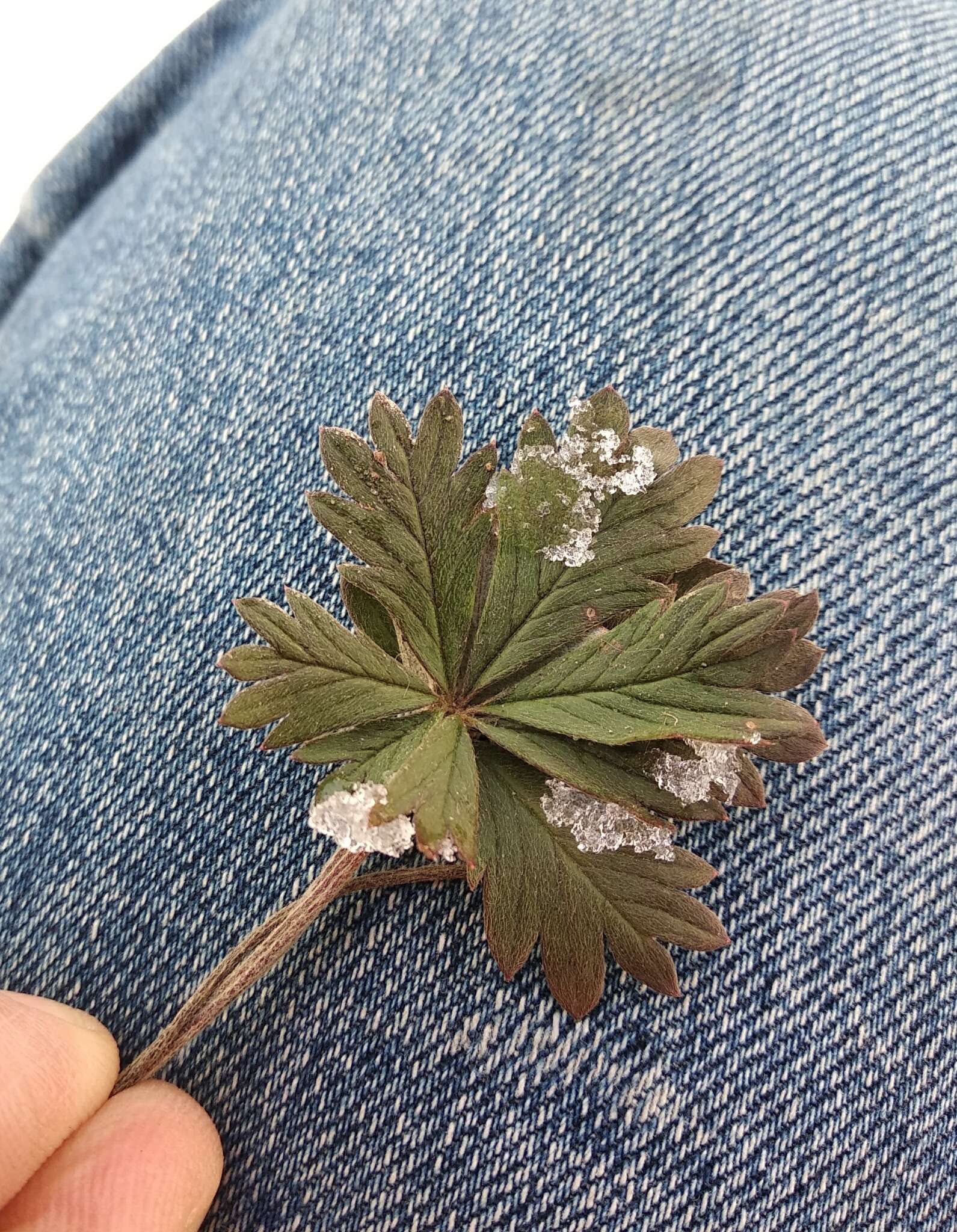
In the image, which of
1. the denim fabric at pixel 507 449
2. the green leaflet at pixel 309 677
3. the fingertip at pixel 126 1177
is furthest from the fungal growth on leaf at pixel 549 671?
the fingertip at pixel 126 1177

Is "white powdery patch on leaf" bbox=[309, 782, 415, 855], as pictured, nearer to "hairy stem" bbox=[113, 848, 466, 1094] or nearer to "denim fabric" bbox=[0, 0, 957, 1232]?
"hairy stem" bbox=[113, 848, 466, 1094]

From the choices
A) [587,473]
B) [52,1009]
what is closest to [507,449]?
[587,473]

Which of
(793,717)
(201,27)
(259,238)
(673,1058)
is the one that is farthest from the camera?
(201,27)

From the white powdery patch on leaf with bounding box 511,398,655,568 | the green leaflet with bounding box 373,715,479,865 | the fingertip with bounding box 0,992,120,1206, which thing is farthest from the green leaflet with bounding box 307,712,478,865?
the fingertip with bounding box 0,992,120,1206

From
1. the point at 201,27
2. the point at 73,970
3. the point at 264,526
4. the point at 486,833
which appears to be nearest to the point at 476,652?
the point at 486,833

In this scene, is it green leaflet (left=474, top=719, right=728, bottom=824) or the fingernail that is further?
the fingernail

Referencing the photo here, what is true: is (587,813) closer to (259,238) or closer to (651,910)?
(651,910)

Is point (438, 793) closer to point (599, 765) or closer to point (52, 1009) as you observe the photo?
point (599, 765)
